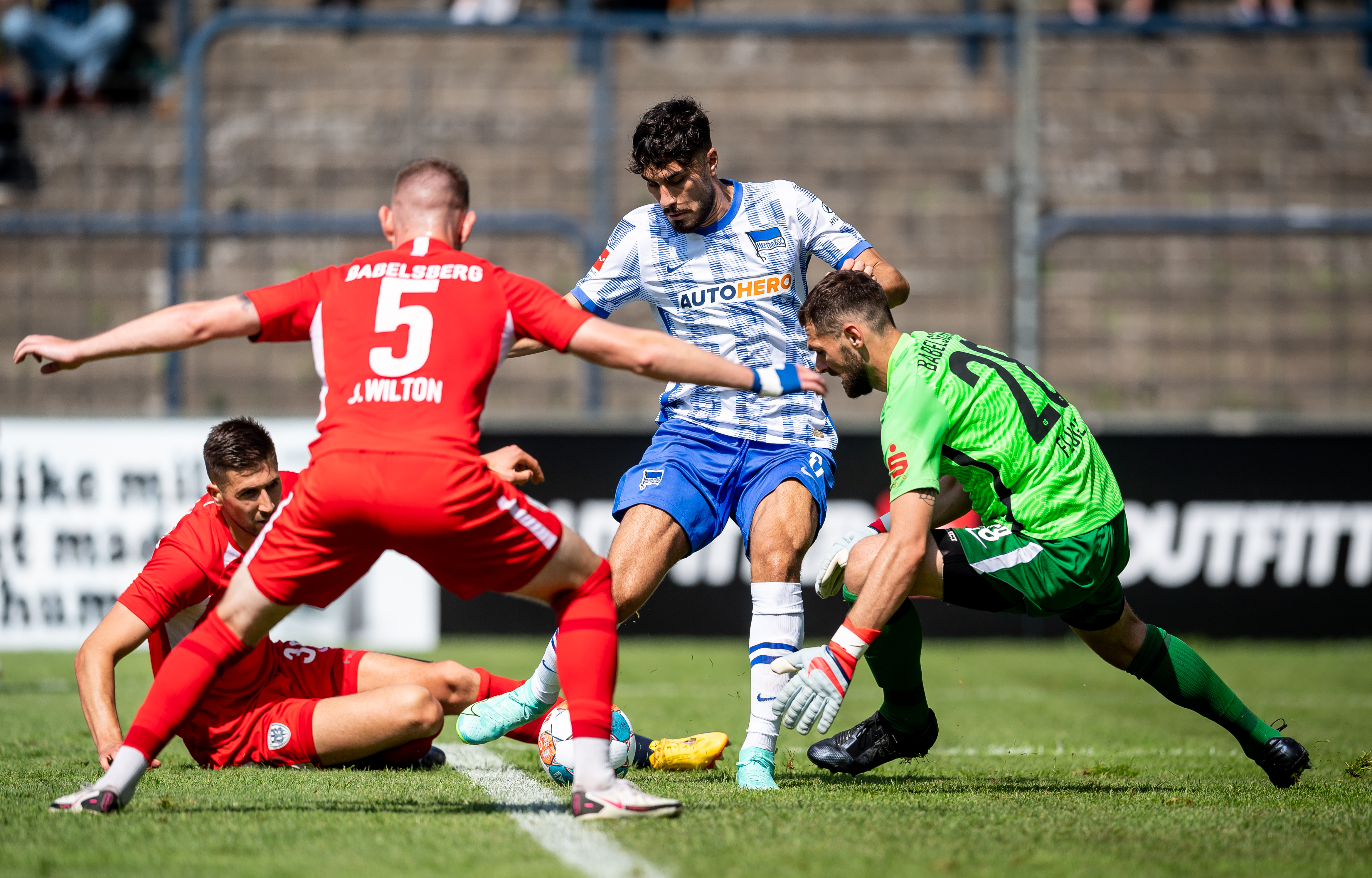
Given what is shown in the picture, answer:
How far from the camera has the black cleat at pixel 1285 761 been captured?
4918 mm

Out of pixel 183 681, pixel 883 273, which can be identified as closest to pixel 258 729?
pixel 183 681

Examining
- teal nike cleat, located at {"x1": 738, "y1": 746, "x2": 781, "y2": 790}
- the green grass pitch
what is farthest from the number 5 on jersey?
teal nike cleat, located at {"x1": 738, "y1": 746, "x2": 781, "y2": 790}

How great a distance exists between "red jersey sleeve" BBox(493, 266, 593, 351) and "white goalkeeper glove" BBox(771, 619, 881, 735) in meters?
1.29

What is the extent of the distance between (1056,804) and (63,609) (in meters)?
8.18

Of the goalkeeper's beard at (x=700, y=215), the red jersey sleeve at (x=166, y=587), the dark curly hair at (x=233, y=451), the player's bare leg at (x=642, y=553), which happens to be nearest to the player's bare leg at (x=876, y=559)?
the player's bare leg at (x=642, y=553)

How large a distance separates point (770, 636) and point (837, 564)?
0.36 meters

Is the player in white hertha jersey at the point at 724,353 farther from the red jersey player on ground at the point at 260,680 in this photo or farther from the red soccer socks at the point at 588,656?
the red soccer socks at the point at 588,656

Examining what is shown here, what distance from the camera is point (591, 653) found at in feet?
12.9

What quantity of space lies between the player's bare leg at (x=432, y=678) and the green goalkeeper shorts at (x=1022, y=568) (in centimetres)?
195

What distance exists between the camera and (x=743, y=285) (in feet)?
17.3

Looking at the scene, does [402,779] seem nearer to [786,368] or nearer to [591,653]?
[591,653]

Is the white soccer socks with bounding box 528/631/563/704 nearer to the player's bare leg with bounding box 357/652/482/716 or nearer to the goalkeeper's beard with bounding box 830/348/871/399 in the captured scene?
the player's bare leg with bounding box 357/652/482/716

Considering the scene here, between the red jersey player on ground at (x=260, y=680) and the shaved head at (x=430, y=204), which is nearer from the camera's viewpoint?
the shaved head at (x=430, y=204)

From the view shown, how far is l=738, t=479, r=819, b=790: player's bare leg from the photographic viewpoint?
4.91 meters
